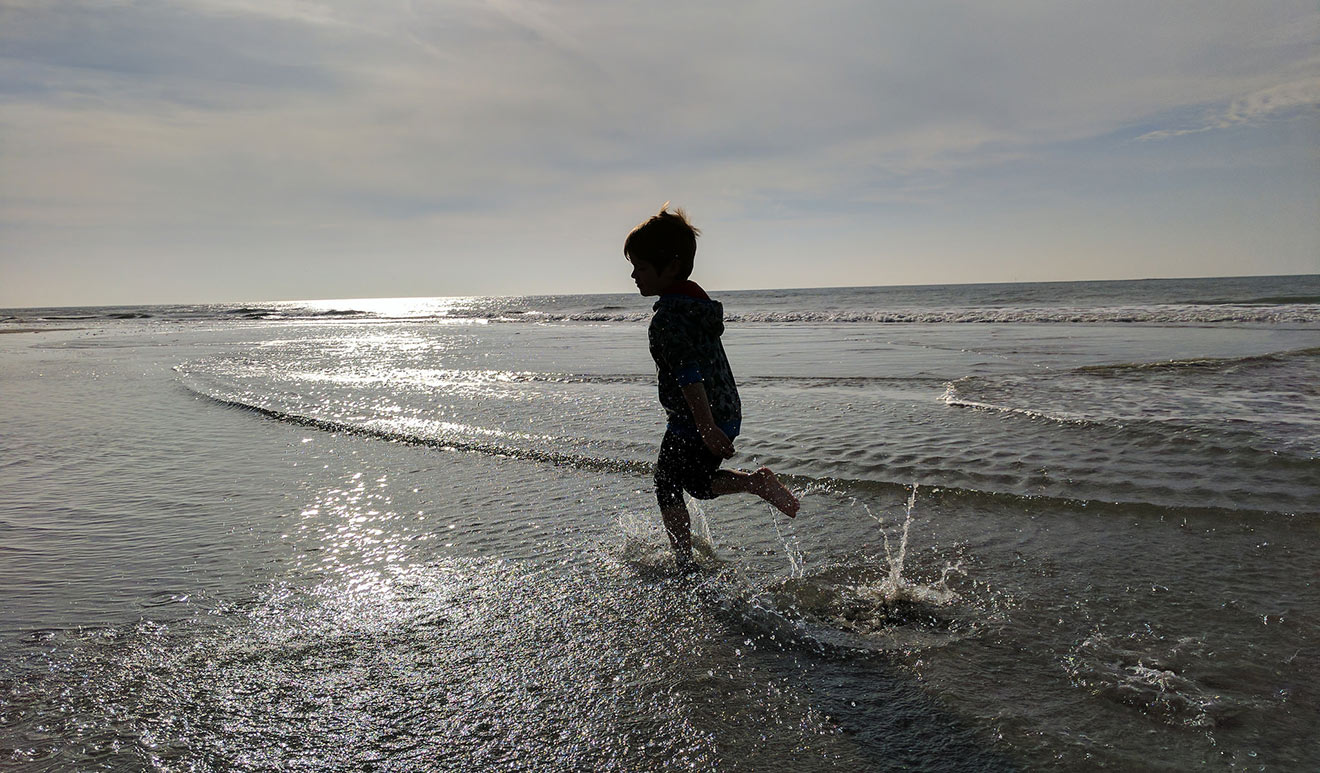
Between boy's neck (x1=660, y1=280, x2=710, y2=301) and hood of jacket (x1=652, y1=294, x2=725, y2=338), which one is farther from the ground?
boy's neck (x1=660, y1=280, x2=710, y2=301)

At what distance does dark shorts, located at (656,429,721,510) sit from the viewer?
11.4 feet

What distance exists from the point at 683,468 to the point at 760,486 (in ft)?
1.28

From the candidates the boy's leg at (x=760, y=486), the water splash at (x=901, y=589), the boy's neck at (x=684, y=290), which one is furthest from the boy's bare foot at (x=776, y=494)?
the boy's neck at (x=684, y=290)

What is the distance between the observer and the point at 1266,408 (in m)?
6.75

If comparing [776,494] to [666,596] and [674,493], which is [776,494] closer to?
[674,493]

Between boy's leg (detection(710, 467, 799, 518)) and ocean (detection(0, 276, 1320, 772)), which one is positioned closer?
ocean (detection(0, 276, 1320, 772))

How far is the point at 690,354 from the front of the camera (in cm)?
321

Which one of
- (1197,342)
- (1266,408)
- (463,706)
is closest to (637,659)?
(463,706)

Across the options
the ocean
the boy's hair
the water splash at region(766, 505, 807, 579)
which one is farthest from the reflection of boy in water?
the ocean

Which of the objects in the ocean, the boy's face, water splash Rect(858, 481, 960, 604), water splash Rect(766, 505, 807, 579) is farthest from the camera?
water splash Rect(766, 505, 807, 579)

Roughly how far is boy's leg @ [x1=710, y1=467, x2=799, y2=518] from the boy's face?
0.91 meters

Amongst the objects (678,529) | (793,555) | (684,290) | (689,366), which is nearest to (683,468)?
(678,529)

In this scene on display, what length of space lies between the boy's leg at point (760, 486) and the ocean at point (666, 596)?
370 millimetres

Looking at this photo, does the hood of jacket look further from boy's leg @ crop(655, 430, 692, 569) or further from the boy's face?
boy's leg @ crop(655, 430, 692, 569)
